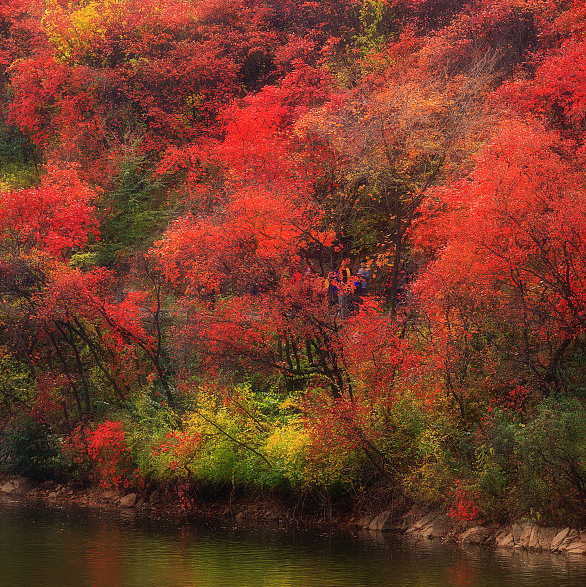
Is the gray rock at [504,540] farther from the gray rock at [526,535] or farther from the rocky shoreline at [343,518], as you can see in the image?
the gray rock at [526,535]

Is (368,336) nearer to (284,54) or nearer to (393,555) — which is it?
(393,555)

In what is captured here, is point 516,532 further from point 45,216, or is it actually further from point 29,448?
point 45,216

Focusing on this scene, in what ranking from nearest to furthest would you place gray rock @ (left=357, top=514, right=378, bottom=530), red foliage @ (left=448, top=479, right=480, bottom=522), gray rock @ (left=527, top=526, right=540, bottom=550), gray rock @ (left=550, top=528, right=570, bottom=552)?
gray rock @ (left=550, top=528, right=570, bottom=552), gray rock @ (left=527, top=526, right=540, bottom=550), red foliage @ (left=448, top=479, right=480, bottom=522), gray rock @ (left=357, top=514, right=378, bottom=530)

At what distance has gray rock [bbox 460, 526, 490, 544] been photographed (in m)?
24.5

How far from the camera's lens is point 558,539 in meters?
22.8

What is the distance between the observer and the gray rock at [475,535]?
24.5 m

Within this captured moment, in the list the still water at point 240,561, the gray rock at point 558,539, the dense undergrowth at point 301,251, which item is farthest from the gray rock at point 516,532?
the gray rock at point 558,539

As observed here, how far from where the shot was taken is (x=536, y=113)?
3872 cm

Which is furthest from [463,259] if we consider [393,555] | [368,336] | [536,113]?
[536,113]

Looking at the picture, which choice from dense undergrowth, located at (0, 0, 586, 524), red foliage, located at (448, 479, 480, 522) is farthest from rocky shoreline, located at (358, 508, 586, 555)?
dense undergrowth, located at (0, 0, 586, 524)

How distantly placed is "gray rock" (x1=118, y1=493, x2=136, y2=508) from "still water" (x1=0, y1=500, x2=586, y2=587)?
5351 millimetres

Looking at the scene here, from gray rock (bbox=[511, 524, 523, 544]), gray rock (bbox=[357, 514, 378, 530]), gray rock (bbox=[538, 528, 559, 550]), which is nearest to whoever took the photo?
gray rock (bbox=[538, 528, 559, 550])

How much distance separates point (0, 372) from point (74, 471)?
5.71m

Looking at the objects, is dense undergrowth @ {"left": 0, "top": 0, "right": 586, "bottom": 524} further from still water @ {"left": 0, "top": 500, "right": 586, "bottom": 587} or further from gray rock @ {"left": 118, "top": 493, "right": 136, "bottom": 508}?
still water @ {"left": 0, "top": 500, "right": 586, "bottom": 587}
